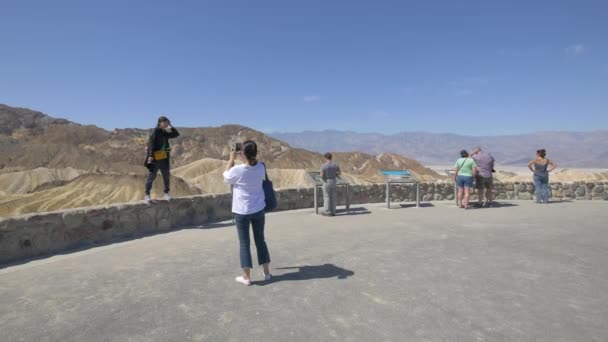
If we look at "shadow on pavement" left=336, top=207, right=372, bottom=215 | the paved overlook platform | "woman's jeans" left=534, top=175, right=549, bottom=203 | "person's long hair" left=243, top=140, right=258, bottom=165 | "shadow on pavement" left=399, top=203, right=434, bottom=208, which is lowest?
the paved overlook platform

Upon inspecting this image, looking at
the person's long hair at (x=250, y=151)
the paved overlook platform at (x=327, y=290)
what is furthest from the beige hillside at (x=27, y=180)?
the person's long hair at (x=250, y=151)

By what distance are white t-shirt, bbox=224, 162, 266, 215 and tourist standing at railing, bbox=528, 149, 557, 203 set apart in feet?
31.9

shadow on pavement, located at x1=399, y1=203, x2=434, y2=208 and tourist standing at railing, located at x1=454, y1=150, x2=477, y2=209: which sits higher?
tourist standing at railing, located at x1=454, y1=150, x2=477, y2=209

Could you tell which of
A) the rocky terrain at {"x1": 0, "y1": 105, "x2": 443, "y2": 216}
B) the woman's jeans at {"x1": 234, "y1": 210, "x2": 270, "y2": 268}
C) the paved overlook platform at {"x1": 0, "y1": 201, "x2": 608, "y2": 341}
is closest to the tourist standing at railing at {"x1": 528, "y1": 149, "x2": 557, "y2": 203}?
the paved overlook platform at {"x1": 0, "y1": 201, "x2": 608, "y2": 341}

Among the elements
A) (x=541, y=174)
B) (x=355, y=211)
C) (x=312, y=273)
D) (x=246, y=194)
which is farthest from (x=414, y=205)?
(x=246, y=194)

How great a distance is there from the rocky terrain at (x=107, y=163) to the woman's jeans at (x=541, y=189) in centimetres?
1021

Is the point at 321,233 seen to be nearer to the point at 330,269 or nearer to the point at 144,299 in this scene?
the point at 330,269

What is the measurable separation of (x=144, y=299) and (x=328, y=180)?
19.5 ft

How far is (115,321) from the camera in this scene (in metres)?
3.35

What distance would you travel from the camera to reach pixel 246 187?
14.0ft

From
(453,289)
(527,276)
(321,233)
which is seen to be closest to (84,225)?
(321,233)

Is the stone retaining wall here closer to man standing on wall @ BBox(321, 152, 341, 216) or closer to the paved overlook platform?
the paved overlook platform

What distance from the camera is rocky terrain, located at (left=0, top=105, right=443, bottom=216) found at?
25.1 meters

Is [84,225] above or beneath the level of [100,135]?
beneath
